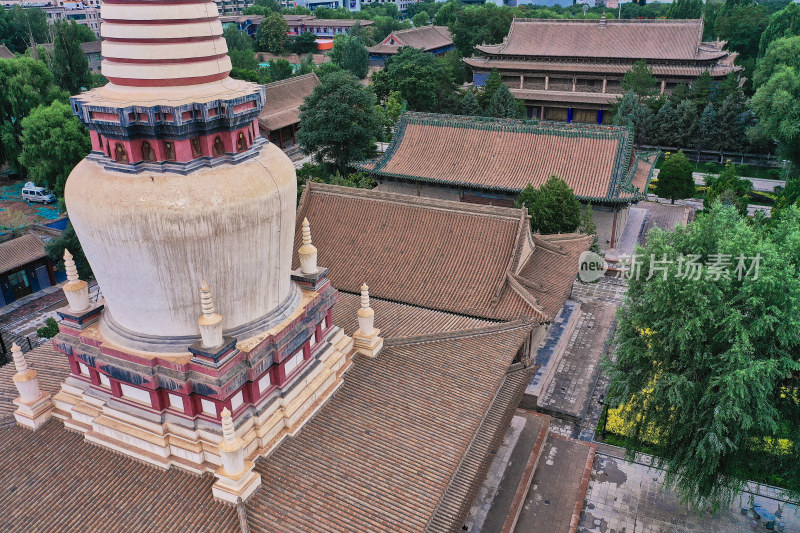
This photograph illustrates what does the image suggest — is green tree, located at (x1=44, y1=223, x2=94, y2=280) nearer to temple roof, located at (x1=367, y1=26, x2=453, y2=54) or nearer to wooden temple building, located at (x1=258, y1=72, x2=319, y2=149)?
wooden temple building, located at (x1=258, y1=72, x2=319, y2=149)

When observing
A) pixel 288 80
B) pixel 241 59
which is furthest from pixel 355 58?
pixel 288 80

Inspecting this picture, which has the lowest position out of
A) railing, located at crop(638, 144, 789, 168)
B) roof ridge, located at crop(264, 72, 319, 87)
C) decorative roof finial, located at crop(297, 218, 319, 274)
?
railing, located at crop(638, 144, 789, 168)

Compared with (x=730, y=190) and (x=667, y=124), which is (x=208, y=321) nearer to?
(x=730, y=190)

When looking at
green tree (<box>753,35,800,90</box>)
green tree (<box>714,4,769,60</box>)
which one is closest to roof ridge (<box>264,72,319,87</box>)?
green tree (<box>753,35,800,90</box>)

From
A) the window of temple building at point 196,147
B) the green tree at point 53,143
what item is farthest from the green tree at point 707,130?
the window of temple building at point 196,147

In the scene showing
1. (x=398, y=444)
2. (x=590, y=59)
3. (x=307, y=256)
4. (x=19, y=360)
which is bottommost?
(x=398, y=444)

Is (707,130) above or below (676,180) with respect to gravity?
above
